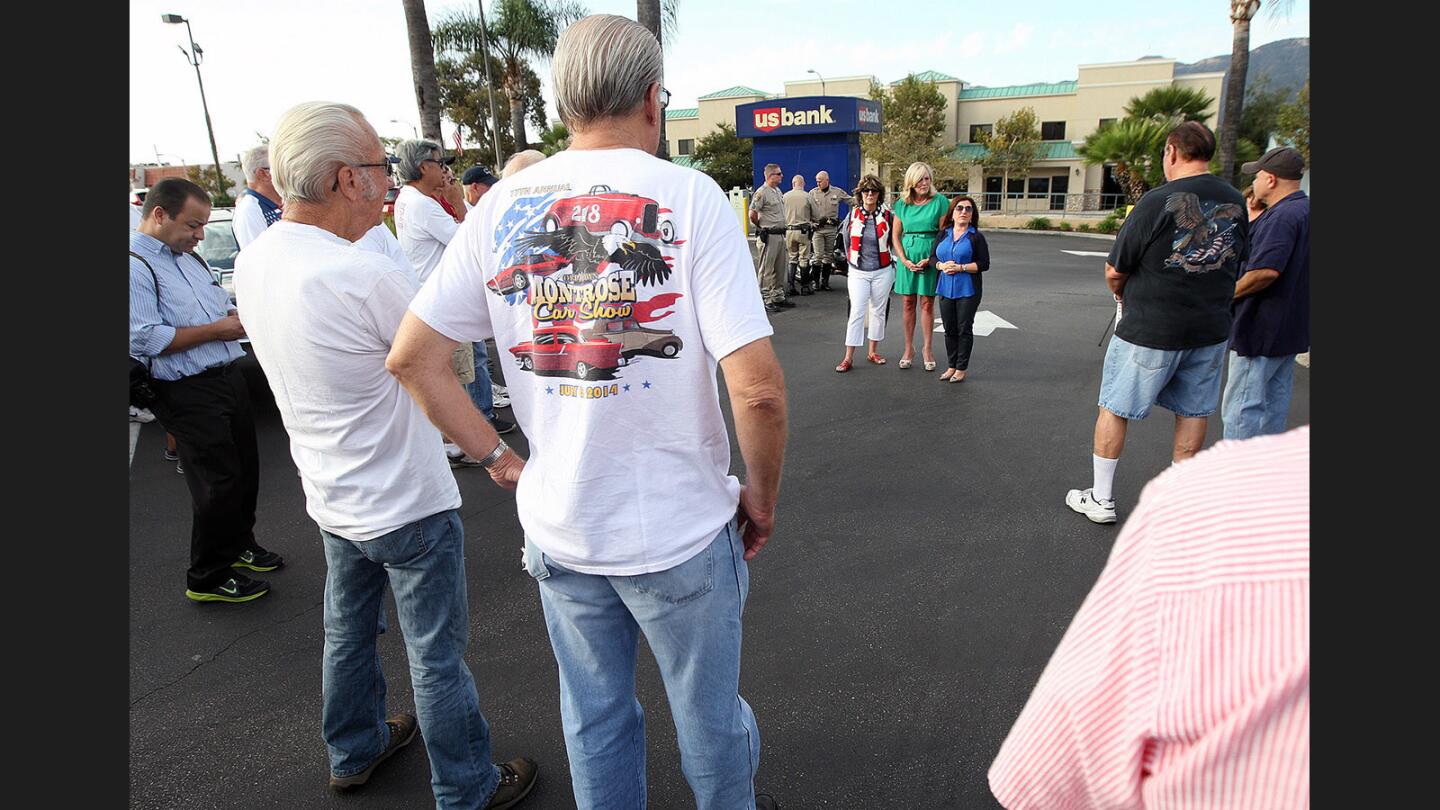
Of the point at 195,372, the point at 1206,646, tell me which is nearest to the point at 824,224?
the point at 195,372

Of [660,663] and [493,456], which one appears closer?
[660,663]

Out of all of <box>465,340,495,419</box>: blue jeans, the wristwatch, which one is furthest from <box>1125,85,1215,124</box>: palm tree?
the wristwatch

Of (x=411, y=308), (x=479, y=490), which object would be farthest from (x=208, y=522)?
(x=411, y=308)

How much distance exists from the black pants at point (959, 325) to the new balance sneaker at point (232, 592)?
5702 millimetres

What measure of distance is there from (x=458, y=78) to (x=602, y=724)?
4927 centimetres

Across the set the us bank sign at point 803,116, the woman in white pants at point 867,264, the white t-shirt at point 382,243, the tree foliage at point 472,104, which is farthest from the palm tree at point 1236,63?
the tree foliage at point 472,104

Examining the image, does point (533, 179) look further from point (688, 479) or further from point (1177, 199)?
point (1177, 199)

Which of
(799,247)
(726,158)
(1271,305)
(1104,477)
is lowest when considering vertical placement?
(1104,477)

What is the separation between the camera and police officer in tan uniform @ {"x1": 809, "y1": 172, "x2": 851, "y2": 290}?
12672 millimetres

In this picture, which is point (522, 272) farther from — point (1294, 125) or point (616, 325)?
point (1294, 125)

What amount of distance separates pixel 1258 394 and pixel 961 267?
274 cm

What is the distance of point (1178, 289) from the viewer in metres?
3.94

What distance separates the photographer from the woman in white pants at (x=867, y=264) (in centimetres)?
752

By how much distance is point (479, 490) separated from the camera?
5137 mm
